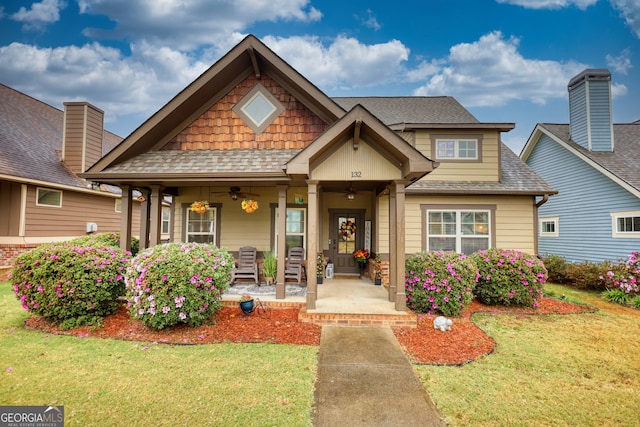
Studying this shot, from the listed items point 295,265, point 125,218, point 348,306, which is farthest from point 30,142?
point 348,306

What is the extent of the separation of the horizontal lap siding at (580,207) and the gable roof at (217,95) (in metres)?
10.6

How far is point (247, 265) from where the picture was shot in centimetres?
806

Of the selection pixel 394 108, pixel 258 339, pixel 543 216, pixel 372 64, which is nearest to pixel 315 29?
pixel 372 64

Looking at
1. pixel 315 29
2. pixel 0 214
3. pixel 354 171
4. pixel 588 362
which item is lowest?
pixel 588 362

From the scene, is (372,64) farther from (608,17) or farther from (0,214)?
(0,214)

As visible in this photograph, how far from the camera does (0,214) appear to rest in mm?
9383

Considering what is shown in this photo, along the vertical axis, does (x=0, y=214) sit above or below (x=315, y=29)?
below

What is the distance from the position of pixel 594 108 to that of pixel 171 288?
1557 cm

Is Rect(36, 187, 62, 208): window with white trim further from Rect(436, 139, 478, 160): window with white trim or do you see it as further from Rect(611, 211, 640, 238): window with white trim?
Rect(611, 211, 640, 238): window with white trim

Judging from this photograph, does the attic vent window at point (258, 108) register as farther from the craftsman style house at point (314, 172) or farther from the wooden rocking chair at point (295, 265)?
the wooden rocking chair at point (295, 265)

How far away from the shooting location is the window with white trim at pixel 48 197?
10.3m

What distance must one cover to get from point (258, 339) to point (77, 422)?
7.73 feet

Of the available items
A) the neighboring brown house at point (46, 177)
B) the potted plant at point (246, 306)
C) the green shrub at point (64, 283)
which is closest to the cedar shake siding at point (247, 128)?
the green shrub at point (64, 283)
